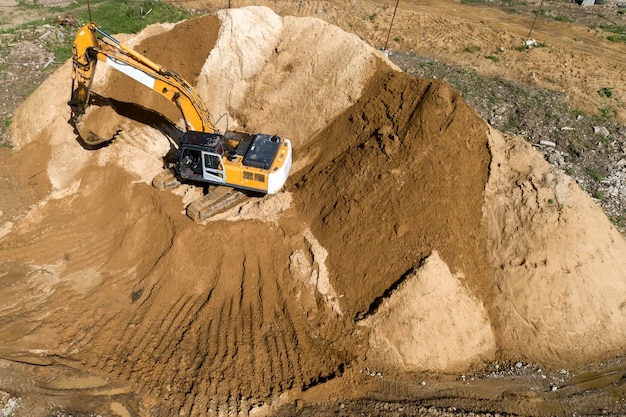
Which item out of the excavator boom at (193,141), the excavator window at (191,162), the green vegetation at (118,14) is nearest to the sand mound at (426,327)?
the excavator boom at (193,141)

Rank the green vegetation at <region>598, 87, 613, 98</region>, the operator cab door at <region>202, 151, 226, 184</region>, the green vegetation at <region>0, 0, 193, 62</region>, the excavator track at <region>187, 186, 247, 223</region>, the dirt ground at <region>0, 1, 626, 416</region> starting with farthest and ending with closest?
the green vegetation at <region>0, 0, 193, 62</region> → the green vegetation at <region>598, 87, 613, 98</region> → the excavator track at <region>187, 186, 247, 223</region> → the operator cab door at <region>202, 151, 226, 184</region> → the dirt ground at <region>0, 1, 626, 416</region>

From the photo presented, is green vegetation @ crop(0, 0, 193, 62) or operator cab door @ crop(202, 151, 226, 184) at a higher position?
green vegetation @ crop(0, 0, 193, 62)

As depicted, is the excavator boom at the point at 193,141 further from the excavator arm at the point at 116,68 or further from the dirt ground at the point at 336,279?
the dirt ground at the point at 336,279

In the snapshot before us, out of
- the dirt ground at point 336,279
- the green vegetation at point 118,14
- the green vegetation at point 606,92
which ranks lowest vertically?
the dirt ground at point 336,279

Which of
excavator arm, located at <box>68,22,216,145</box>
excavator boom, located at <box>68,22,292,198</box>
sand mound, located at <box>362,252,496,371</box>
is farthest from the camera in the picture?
excavator boom, located at <box>68,22,292,198</box>

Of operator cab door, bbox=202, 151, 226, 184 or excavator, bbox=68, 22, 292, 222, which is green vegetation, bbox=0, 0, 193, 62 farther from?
operator cab door, bbox=202, 151, 226, 184

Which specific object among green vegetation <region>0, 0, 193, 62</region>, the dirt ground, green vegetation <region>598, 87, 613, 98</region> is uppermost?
green vegetation <region>598, 87, 613, 98</region>

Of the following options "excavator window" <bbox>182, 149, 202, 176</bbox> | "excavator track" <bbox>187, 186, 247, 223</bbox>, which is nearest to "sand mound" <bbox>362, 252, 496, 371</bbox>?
"excavator track" <bbox>187, 186, 247, 223</bbox>

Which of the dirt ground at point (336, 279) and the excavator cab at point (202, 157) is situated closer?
the dirt ground at point (336, 279)
